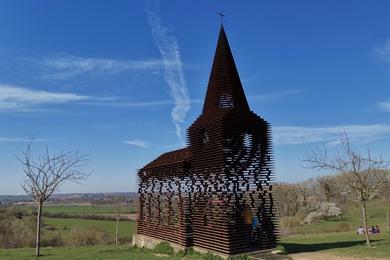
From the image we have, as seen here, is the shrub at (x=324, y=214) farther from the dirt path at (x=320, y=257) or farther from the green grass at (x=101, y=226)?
the dirt path at (x=320, y=257)

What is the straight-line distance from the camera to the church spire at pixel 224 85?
17.8 metres

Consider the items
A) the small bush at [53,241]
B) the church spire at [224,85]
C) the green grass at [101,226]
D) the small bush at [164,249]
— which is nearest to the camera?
the church spire at [224,85]

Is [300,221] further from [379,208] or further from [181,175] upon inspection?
[181,175]

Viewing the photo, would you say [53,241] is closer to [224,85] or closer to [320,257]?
[224,85]

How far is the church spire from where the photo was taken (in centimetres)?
1783

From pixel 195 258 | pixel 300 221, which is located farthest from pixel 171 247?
pixel 300 221

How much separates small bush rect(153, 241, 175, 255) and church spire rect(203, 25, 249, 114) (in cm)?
665

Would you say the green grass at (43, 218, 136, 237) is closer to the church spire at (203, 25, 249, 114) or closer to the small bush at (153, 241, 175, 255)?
the small bush at (153, 241, 175, 255)

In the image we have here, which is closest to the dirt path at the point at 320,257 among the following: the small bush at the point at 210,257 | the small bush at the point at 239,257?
the small bush at the point at 239,257

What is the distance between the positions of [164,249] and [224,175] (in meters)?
5.74

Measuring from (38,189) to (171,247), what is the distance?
692cm

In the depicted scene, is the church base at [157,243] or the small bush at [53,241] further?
the small bush at [53,241]

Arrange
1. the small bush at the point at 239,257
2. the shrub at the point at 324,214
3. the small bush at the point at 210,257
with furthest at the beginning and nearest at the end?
the shrub at the point at 324,214 → the small bush at the point at 210,257 → the small bush at the point at 239,257

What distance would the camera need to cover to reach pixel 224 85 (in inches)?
713
